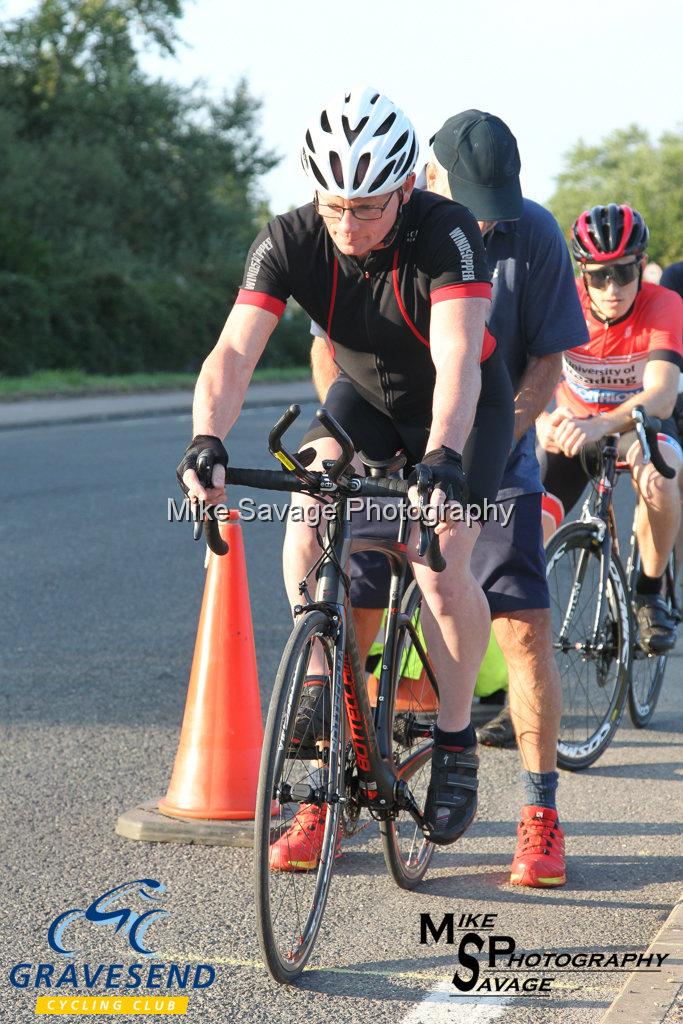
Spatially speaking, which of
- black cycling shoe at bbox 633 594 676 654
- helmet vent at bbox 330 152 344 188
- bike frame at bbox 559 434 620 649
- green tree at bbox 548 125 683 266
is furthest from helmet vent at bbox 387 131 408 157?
green tree at bbox 548 125 683 266

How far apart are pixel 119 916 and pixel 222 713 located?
0.94m

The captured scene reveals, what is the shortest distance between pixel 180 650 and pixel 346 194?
12.4 feet

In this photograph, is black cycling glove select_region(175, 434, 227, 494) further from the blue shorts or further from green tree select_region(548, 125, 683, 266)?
green tree select_region(548, 125, 683, 266)

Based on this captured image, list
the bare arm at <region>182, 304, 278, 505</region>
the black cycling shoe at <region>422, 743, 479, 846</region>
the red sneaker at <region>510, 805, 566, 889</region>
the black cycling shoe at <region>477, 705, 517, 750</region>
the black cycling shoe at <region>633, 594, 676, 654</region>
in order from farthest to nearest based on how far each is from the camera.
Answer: the black cycling shoe at <region>633, 594, 676, 654</region>, the black cycling shoe at <region>477, 705, 517, 750</region>, the red sneaker at <region>510, 805, 566, 889</region>, the black cycling shoe at <region>422, 743, 479, 846</region>, the bare arm at <region>182, 304, 278, 505</region>

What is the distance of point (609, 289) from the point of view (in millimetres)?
5633

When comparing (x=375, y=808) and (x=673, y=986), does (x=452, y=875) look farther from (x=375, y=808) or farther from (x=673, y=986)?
(x=673, y=986)

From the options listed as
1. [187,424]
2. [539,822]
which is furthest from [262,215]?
[539,822]

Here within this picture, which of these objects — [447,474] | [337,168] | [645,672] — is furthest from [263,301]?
[645,672]

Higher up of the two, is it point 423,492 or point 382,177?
point 382,177

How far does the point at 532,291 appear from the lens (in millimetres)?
4664

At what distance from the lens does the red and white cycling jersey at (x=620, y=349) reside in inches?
226

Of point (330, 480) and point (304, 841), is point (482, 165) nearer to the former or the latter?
point (330, 480)

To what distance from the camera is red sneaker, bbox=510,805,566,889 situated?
13.3 ft

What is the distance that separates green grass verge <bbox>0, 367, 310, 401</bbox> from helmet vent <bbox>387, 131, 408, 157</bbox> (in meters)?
21.1
